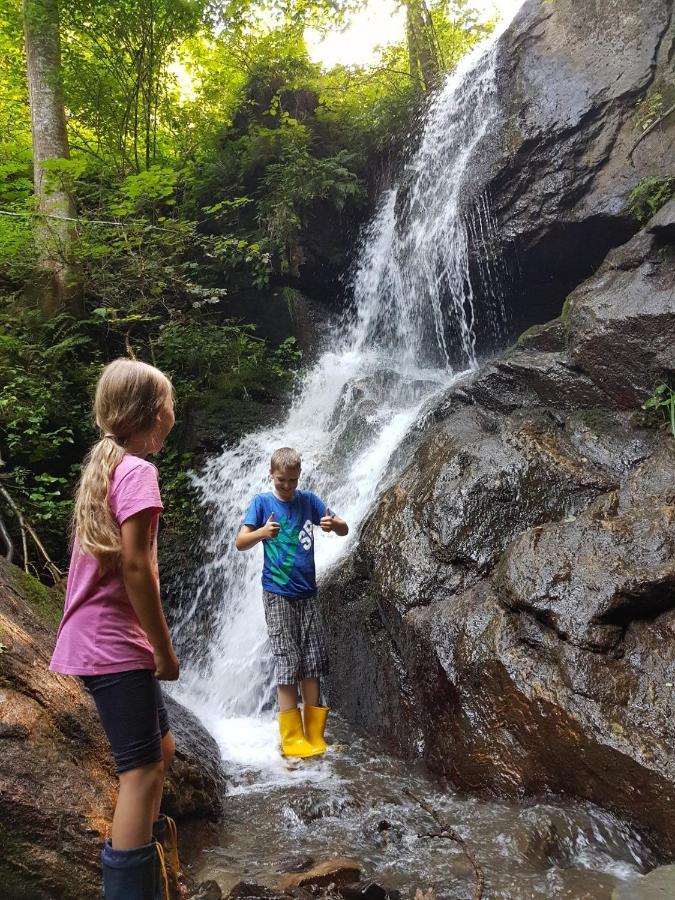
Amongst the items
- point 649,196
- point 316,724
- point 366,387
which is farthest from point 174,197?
point 316,724

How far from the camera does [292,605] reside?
3932 mm

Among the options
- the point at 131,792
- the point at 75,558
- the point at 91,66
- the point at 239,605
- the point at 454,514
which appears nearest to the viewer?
the point at 131,792

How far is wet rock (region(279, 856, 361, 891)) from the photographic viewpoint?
229 cm

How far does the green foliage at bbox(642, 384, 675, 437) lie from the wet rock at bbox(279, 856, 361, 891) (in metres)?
3.84

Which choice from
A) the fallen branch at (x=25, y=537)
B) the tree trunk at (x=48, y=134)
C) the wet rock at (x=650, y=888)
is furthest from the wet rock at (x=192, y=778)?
the tree trunk at (x=48, y=134)

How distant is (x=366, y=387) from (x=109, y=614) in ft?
22.0

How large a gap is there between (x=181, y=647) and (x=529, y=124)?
26.1 ft

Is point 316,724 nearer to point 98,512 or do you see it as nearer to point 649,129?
point 98,512

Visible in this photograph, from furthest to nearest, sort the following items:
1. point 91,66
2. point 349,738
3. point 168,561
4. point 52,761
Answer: point 91,66, point 168,561, point 349,738, point 52,761

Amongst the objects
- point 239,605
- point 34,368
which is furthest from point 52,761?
point 34,368

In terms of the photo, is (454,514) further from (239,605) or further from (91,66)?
(91,66)

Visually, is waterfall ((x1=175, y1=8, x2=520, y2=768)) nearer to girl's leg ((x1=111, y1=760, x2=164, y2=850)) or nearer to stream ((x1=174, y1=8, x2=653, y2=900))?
stream ((x1=174, y1=8, x2=653, y2=900))

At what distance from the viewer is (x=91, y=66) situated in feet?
32.4

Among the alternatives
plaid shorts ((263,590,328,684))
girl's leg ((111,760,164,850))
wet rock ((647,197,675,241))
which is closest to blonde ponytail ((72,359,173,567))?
girl's leg ((111,760,164,850))
